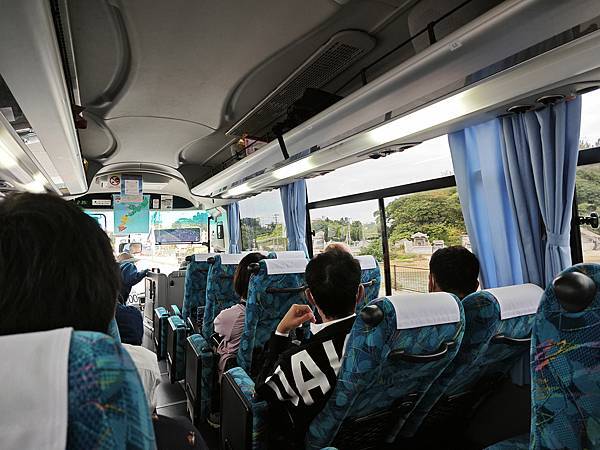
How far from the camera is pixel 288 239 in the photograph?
215 inches

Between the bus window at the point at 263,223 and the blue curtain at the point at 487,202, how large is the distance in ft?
11.3

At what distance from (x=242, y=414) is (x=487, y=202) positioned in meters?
2.12

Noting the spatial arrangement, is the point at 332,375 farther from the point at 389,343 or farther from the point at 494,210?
the point at 494,210

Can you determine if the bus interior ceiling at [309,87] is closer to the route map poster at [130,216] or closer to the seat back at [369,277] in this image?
the seat back at [369,277]

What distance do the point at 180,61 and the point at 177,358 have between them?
2.50 meters

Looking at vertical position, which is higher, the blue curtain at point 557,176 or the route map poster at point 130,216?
the route map poster at point 130,216

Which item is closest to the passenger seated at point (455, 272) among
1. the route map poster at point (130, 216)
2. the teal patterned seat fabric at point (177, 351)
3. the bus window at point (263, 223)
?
the teal patterned seat fabric at point (177, 351)

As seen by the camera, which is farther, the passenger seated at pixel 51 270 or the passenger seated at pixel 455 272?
the passenger seated at pixel 455 272

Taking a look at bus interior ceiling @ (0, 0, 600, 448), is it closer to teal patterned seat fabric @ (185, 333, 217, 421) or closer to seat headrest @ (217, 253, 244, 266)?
seat headrest @ (217, 253, 244, 266)

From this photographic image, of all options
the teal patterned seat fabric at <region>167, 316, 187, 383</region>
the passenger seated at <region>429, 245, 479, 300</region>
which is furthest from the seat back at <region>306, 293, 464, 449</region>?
the teal patterned seat fabric at <region>167, 316, 187, 383</region>

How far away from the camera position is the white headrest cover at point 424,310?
1.11 m

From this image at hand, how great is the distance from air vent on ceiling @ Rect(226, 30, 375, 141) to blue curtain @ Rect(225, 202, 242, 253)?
3295 millimetres

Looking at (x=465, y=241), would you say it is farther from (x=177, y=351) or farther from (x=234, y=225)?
(x=234, y=225)

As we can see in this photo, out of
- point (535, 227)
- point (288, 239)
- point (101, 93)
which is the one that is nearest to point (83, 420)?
point (535, 227)
